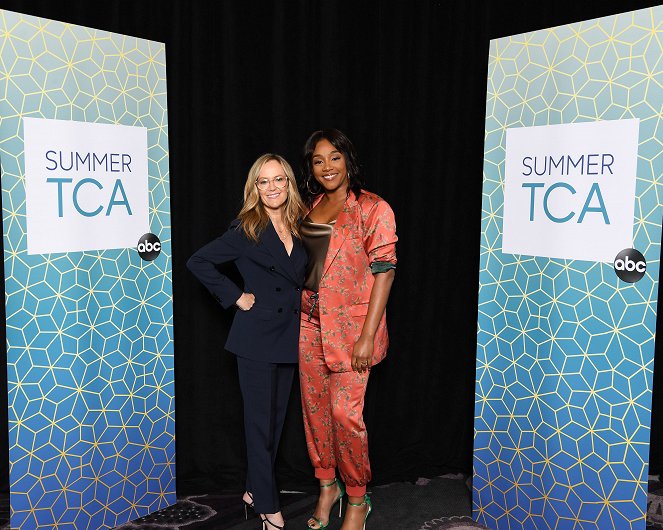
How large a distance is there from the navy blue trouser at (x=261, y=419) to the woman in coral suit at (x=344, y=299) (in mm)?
164

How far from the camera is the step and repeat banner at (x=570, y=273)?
2.35 metres

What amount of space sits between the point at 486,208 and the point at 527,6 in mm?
1297

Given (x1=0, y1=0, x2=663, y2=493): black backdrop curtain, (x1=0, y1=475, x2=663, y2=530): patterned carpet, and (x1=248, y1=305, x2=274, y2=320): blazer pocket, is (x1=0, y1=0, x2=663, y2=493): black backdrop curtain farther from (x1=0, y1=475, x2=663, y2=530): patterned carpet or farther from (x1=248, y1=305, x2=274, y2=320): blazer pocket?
(x1=248, y1=305, x2=274, y2=320): blazer pocket

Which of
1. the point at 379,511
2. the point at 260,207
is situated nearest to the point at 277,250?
the point at 260,207

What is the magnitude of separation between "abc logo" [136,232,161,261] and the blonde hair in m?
0.46

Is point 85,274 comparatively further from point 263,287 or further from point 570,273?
point 570,273

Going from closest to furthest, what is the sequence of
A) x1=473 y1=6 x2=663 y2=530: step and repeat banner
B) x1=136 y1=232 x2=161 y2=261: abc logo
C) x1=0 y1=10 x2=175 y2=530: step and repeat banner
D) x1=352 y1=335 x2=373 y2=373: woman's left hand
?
x1=473 y1=6 x2=663 y2=530: step and repeat banner → x1=0 y1=10 x2=175 y2=530: step and repeat banner → x1=352 y1=335 x2=373 y2=373: woman's left hand → x1=136 y1=232 x2=161 y2=261: abc logo

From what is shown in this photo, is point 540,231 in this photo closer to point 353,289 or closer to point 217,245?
point 353,289

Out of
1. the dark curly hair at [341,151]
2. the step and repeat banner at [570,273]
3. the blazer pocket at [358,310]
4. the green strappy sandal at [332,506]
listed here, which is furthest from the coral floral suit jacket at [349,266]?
the green strappy sandal at [332,506]

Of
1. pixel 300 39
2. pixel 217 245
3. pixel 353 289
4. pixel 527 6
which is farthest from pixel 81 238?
pixel 527 6

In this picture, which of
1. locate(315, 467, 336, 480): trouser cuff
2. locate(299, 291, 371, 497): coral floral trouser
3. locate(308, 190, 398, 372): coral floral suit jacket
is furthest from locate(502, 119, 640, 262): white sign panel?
locate(315, 467, 336, 480): trouser cuff

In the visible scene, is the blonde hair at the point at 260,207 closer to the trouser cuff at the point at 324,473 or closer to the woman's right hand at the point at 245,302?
the woman's right hand at the point at 245,302

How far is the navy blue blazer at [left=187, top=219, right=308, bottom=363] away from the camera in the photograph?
107 inches

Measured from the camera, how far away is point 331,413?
9.32 ft
